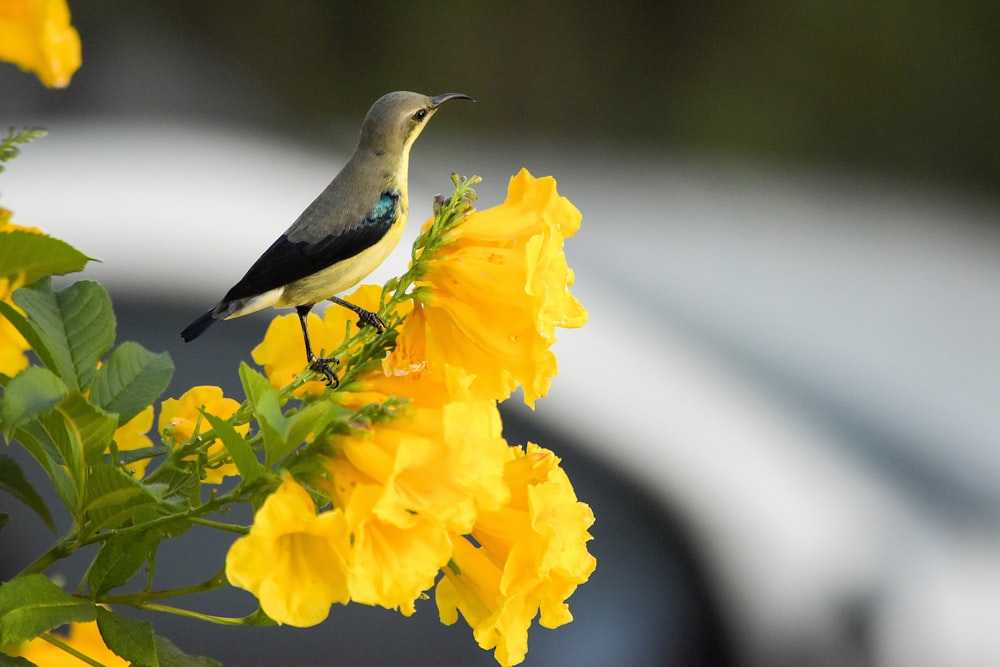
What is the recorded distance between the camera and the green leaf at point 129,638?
414 mm

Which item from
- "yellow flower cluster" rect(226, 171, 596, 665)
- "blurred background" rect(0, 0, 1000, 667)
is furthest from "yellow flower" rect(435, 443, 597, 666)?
"blurred background" rect(0, 0, 1000, 667)

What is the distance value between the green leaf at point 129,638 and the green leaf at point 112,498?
3 cm

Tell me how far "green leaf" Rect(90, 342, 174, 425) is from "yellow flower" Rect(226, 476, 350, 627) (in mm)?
98

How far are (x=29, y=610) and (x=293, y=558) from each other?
0.09m

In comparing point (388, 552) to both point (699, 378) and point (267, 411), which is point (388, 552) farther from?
point (699, 378)

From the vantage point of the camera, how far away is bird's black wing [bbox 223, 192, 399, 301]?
46cm

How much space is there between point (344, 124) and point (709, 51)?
187 cm

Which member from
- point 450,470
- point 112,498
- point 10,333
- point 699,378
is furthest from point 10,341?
point 699,378

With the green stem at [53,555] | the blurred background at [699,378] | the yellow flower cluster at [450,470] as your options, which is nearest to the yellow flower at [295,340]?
the yellow flower cluster at [450,470]

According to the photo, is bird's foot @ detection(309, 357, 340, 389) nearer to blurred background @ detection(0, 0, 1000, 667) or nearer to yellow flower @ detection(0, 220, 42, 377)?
yellow flower @ detection(0, 220, 42, 377)

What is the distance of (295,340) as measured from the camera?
517 mm

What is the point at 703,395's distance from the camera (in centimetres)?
244

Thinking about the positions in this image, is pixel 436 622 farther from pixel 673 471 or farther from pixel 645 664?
pixel 673 471

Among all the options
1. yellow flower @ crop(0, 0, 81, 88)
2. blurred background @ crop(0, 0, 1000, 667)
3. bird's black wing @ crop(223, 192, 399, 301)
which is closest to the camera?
yellow flower @ crop(0, 0, 81, 88)
